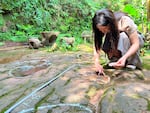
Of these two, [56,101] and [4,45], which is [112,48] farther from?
[4,45]

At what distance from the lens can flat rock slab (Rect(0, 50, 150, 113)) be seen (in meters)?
2.32

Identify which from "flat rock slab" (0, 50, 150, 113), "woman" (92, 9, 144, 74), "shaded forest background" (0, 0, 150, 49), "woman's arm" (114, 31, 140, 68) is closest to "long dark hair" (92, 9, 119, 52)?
"woman" (92, 9, 144, 74)

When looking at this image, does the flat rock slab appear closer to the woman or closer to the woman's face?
the woman

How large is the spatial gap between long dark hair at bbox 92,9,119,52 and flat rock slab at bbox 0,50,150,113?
1.39 feet

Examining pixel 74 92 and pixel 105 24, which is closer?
pixel 74 92

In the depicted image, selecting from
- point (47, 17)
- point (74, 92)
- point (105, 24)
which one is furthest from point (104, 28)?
point (47, 17)

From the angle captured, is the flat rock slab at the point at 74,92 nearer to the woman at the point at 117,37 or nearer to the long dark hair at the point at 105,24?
the woman at the point at 117,37

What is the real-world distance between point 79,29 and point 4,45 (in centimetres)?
445

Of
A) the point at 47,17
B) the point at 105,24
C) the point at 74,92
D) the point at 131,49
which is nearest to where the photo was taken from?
the point at 74,92

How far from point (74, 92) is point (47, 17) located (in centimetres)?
858

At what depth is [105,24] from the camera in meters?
3.06

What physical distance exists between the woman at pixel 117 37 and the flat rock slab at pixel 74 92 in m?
0.20

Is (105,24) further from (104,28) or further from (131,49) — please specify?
(131,49)

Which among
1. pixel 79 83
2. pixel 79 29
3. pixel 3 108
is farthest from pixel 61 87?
pixel 79 29
